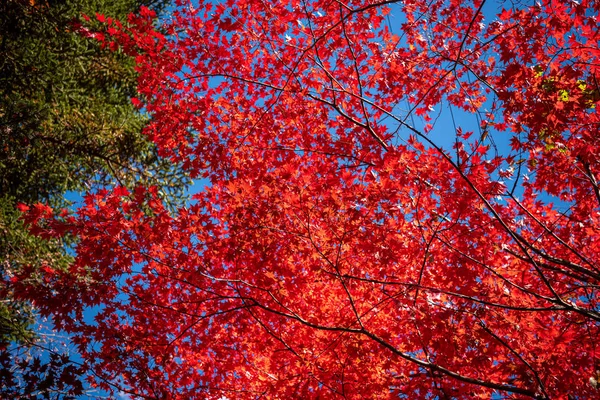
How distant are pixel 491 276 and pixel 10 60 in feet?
38.0

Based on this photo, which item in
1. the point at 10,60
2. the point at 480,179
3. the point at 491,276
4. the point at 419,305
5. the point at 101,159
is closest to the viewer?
Result: the point at 419,305

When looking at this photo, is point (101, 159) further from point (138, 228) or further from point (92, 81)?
point (138, 228)

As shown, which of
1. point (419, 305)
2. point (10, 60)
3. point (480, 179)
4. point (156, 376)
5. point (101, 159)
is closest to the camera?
point (419, 305)

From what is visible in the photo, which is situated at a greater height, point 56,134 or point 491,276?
point 56,134

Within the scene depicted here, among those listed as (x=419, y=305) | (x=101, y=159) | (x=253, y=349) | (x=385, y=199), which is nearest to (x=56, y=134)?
(x=101, y=159)

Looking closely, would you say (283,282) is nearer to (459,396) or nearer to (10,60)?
(459,396)

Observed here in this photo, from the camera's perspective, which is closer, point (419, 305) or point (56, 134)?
point (419, 305)

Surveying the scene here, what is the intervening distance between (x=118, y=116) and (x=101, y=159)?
5.07 ft

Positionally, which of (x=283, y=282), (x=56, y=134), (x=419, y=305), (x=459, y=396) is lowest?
(x=459, y=396)

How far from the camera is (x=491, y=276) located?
5.54 metres

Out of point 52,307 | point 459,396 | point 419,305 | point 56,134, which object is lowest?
point 459,396

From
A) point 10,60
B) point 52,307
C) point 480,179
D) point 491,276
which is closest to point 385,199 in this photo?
point 480,179

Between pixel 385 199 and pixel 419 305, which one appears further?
pixel 385 199

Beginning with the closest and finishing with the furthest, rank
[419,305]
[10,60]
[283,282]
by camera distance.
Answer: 1. [419,305]
2. [283,282]
3. [10,60]
